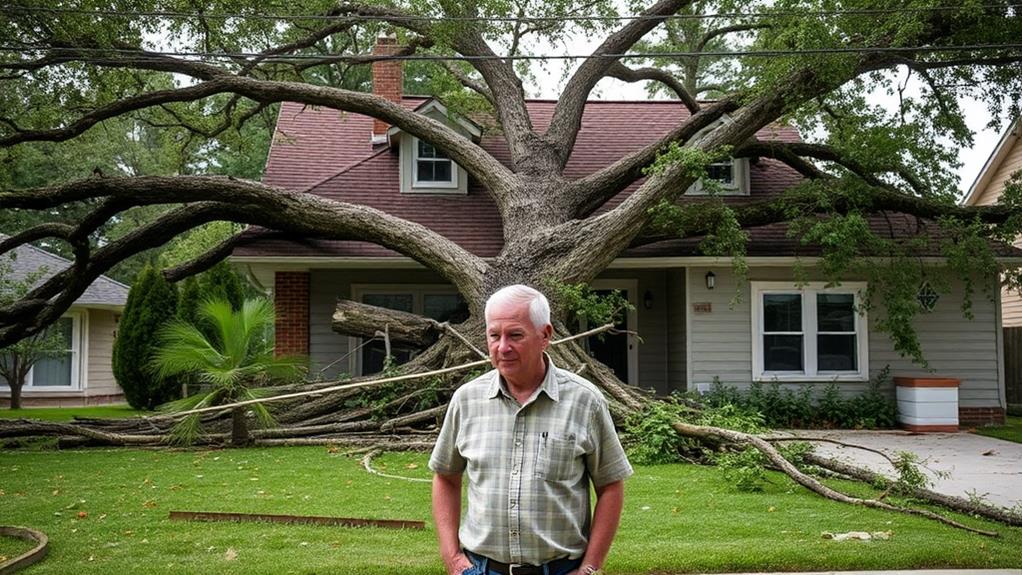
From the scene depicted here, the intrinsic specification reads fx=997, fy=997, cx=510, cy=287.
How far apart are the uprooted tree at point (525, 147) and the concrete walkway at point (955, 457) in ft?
5.35

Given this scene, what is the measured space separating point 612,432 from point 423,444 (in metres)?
8.62

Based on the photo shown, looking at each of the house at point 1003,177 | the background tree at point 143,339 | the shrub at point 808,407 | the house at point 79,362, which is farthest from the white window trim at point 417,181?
the house at point 1003,177

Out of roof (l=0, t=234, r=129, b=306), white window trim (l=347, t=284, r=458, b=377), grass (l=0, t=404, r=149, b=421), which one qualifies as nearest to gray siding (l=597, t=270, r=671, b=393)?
white window trim (l=347, t=284, r=458, b=377)

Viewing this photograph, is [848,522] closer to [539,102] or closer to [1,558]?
[1,558]

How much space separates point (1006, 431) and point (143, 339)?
16.4m

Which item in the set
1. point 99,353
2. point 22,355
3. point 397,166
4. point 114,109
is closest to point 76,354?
point 99,353

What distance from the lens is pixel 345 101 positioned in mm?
15359

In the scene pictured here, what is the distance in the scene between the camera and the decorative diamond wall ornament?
16359 millimetres

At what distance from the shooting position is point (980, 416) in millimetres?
16719

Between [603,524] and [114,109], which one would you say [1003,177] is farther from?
[603,524]

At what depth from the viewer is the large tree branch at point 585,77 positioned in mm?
16156

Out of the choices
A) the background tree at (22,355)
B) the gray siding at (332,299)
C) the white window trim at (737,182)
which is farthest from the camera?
the background tree at (22,355)

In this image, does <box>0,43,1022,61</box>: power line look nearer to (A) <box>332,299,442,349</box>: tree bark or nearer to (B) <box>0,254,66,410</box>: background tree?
(A) <box>332,299,442,349</box>: tree bark

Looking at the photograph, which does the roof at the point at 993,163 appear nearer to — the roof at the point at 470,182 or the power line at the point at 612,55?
the roof at the point at 470,182
